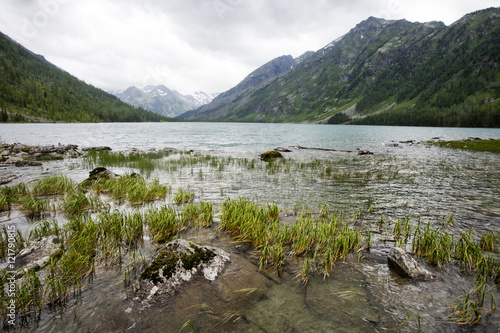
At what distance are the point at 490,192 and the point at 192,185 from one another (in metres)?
20.4

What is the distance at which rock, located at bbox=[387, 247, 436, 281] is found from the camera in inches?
227

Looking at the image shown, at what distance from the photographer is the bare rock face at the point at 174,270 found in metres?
4.90

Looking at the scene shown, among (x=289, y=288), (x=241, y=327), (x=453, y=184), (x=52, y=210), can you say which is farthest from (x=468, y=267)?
(x=52, y=210)

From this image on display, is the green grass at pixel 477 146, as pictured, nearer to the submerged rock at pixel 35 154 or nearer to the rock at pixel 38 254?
the rock at pixel 38 254

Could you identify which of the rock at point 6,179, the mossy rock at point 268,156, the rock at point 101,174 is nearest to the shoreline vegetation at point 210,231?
the rock at point 101,174

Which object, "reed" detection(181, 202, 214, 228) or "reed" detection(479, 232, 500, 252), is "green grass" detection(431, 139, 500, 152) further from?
"reed" detection(181, 202, 214, 228)

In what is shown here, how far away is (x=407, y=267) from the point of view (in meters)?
5.89

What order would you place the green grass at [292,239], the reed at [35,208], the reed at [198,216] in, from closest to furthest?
1. the green grass at [292,239]
2. the reed at [198,216]
3. the reed at [35,208]

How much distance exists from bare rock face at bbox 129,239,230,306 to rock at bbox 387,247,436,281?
15.9 ft

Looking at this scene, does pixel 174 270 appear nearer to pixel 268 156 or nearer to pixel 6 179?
pixel 6 179

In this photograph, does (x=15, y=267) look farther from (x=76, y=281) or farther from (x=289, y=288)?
(x=289, y=288)

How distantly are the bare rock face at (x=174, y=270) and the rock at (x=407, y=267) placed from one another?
15.9 ft

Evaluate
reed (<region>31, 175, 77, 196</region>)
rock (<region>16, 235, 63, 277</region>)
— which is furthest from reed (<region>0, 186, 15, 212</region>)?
rock (<region>16, 235, 63, 277</region>)

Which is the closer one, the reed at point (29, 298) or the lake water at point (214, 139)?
the reed at point (29, 298)
